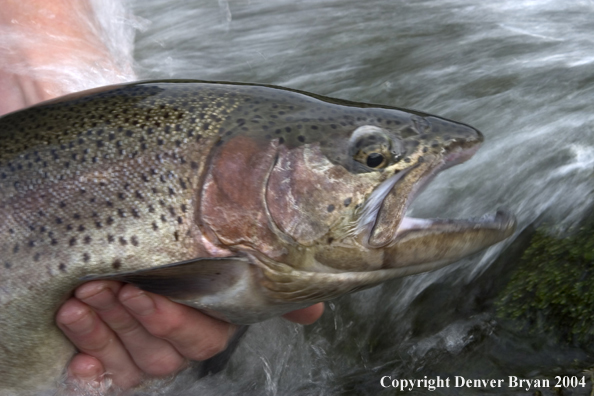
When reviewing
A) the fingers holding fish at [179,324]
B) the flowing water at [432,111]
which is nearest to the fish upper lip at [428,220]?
the flowing water at [432,111]

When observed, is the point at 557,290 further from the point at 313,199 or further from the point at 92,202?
A: the point at 92,202

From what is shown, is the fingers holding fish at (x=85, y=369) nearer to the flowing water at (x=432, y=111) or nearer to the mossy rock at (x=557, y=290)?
the flowing water at (x=432, y=111)

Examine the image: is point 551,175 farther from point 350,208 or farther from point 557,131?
point 350,208

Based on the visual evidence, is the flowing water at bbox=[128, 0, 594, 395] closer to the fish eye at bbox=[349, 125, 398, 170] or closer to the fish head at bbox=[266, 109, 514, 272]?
the fish head at bbox=[266, 109, 514, 272]

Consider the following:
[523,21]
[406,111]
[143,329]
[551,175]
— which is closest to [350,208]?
[406,111]

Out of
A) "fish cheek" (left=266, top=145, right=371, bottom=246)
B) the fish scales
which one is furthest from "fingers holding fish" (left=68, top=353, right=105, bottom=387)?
"fish cheek" (left=266, top=145, right=371, bottom=246)

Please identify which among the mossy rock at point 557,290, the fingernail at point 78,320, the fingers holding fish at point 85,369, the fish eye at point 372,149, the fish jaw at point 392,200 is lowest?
the fingers holding fish at point 85,369
